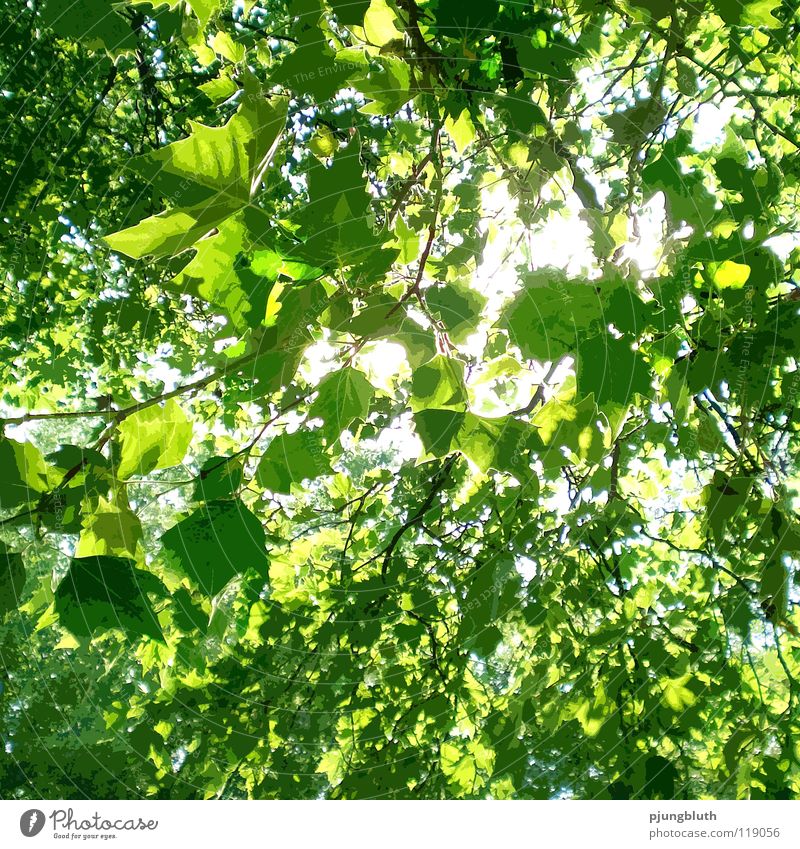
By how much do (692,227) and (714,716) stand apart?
78cm

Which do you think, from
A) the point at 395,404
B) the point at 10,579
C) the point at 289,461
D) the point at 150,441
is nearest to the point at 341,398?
the point at 289,461

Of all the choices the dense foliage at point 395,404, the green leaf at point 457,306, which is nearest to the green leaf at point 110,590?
the dense foliage at point 395,404

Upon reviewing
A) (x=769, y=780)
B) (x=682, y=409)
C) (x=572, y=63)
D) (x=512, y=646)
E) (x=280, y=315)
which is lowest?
(x=769, y=780)

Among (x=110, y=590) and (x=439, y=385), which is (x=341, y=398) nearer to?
(x=439, y=385)

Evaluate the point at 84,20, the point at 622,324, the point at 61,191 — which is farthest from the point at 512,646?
the point at 61,191

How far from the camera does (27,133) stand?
3.86ft

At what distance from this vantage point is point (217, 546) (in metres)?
0.60

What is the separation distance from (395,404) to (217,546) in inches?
15.9

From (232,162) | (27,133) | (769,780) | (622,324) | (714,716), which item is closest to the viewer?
(232,162)

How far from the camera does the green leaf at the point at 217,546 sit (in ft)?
1.93

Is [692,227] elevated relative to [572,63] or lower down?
lower down

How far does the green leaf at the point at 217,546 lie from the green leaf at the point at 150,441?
6 centimetres

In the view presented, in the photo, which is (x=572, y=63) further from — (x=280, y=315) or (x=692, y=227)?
(x=280, y=315)

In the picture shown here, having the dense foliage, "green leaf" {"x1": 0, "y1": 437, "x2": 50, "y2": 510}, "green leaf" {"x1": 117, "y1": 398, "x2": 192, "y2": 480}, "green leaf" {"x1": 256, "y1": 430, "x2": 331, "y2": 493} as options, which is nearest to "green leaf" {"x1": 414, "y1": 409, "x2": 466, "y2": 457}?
the dense foliage
